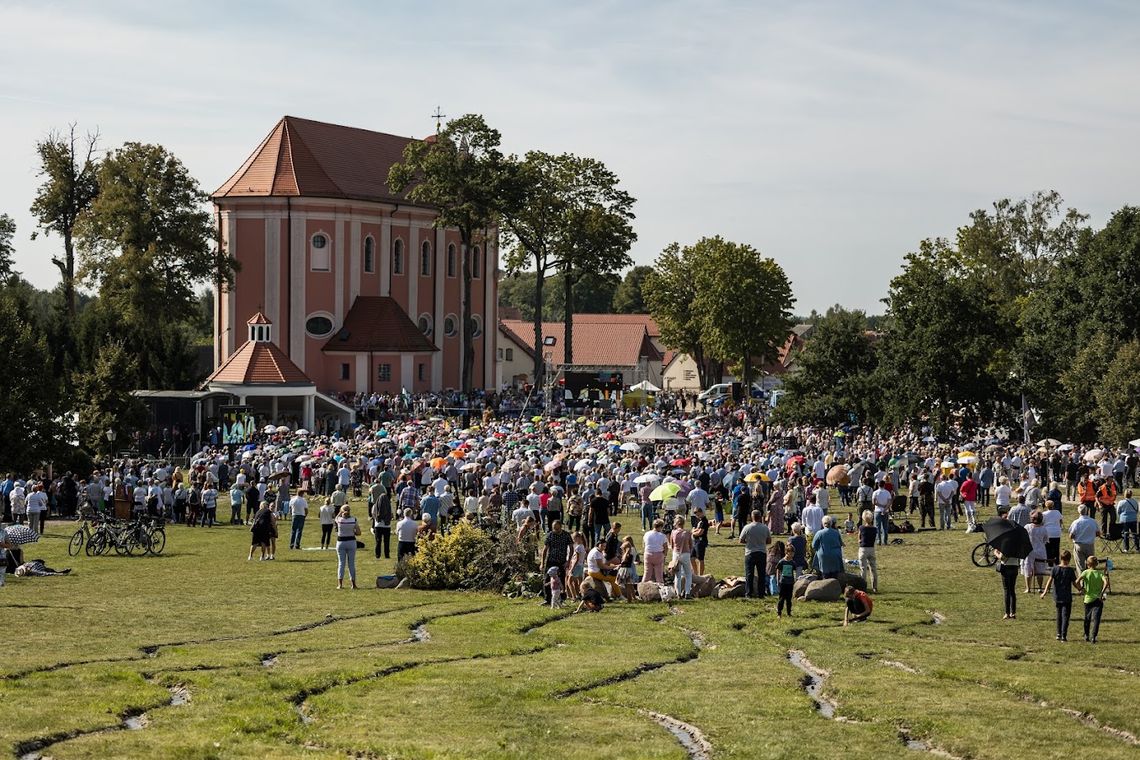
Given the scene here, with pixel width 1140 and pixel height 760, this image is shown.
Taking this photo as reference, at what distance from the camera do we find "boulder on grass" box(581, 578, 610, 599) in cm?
2228

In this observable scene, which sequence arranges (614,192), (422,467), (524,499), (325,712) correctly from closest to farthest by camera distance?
(325,712) → (524,499) → (422,467) → (614,192)

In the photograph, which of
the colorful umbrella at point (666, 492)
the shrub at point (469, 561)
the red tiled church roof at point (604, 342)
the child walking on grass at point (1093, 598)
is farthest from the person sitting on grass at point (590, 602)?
the red tiled church roof at point (604, 342)

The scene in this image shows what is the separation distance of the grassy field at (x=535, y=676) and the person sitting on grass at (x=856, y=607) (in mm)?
260

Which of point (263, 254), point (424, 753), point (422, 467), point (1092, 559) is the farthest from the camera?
point (263, 254)

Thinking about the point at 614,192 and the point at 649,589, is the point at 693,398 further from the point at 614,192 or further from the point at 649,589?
the point at 649,589

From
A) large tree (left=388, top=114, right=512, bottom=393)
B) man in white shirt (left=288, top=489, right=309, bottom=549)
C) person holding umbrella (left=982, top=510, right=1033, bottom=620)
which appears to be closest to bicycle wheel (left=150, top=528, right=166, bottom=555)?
man in white shirt (left=288, top=489, right=309, bottom=549)

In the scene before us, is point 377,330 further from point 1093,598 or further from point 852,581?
point 1093,598

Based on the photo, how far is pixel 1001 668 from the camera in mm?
17266

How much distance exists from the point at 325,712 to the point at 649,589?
31.6 ft

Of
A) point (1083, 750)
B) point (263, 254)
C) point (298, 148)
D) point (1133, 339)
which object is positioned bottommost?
point (1083, 750)

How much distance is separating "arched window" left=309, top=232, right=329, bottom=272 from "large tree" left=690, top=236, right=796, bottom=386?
22538 millimetres

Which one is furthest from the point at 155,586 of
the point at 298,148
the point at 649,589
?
the point at 298,148

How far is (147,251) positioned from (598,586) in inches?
1929

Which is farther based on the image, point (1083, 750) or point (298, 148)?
point (298, 148)
